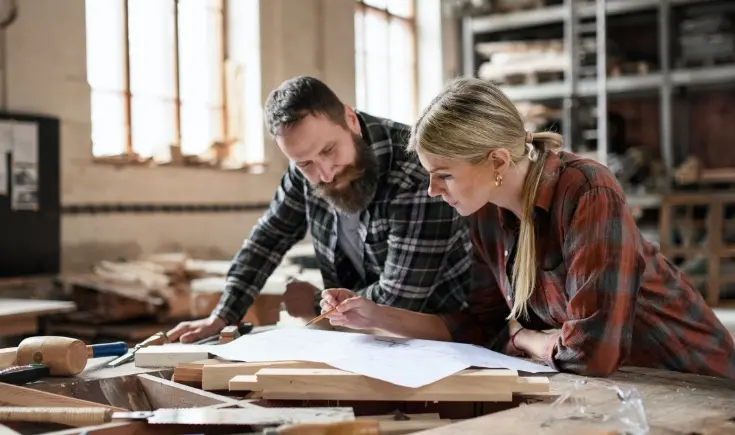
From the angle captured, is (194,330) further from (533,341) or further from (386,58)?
(386,58)

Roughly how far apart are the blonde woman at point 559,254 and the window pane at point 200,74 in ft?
14.4

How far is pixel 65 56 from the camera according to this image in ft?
16.8

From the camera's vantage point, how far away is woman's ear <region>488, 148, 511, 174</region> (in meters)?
1.96

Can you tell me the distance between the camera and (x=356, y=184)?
8.46ft


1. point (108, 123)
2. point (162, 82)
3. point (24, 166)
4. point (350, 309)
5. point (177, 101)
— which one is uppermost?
point (162, 82)

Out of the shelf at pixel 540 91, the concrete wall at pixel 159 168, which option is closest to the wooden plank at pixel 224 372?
the concrete wall at pixel 159 168

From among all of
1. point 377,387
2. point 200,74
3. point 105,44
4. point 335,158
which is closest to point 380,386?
point 377,387

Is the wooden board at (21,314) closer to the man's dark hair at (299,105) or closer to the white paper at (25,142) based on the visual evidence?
the white paper at (25,142)

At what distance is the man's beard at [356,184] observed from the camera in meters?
2.56

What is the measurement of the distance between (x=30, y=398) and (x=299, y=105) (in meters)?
1.13

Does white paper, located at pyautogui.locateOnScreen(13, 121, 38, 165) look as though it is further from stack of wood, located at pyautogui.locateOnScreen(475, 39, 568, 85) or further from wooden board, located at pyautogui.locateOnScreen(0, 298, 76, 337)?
stack of wood, located at pyautogui.locateOnScreen(475, 39, 568, 85)

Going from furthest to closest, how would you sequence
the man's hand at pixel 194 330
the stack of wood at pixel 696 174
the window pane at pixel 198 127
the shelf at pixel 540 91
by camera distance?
the shelf at pixel 540 91 → the stack of wood at pixel 696 174 → the window pane at pixel 198 127 → the man's hand at pixel 194 330

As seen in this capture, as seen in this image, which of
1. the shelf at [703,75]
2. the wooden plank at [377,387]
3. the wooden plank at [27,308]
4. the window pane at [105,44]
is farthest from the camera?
the shelf at [703,75]

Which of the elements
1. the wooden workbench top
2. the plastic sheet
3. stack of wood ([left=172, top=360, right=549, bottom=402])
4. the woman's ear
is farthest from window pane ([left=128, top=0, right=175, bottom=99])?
the plastic sheet
